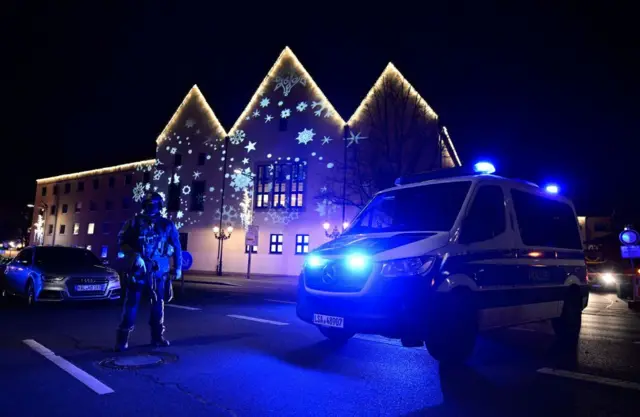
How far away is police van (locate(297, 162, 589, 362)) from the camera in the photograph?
5.00 m

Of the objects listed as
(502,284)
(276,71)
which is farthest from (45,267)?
(276,71)

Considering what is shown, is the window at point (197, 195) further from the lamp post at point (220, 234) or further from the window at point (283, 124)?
the window at point (283, 124)

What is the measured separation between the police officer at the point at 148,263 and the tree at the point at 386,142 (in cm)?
2099

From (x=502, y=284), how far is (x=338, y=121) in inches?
1008

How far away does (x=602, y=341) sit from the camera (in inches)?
287

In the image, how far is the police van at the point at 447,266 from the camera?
16.4ft

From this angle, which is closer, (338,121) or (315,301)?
(315,301)

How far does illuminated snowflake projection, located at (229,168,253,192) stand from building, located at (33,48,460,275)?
76mm

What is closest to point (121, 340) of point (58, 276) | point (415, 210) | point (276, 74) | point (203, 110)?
point (415, 210)

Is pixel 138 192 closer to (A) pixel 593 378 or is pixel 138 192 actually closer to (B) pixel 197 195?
(B) pixel 197 195

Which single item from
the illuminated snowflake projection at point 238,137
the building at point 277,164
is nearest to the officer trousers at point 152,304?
the building at point 277,164

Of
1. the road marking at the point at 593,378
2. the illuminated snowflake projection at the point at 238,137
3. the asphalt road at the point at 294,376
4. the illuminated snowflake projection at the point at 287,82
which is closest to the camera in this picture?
the asphalt road at the point at 294,376

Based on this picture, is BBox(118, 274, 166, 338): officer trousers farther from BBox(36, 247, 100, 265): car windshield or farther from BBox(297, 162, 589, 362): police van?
BBox(36, 247, 100, 265): car windshield

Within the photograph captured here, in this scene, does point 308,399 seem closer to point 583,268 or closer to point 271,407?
point 271,407
